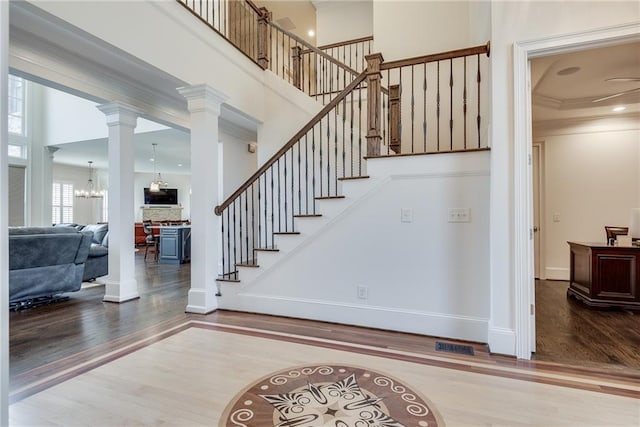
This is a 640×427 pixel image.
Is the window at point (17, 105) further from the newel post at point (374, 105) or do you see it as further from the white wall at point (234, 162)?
the newel post at point (374, 105)

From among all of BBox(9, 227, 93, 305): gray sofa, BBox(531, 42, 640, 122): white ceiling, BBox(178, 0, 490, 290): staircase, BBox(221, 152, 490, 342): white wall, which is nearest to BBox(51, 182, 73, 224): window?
BBox(9, 227, 93, 305): gray sofa

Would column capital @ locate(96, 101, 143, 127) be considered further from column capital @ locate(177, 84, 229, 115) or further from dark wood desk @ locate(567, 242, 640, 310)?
dark wood desk @ locate(567, 242, 640, 310)

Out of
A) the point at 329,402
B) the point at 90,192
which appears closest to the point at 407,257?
the point at 329,402

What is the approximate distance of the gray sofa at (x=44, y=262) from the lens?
381 centimetres

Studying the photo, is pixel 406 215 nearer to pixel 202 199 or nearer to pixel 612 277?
pixel 202 199

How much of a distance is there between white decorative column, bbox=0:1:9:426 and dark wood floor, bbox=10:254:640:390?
1.67 metres

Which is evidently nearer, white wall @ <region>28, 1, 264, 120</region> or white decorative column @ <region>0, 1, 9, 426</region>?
white decorative column @ <region>0, 1, 9, 426</region>

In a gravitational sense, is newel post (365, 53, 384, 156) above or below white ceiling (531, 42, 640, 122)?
below

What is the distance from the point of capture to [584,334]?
116 inches

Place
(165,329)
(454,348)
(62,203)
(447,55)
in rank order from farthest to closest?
(62,203) → (165,329) → (447,55) → (454,348)

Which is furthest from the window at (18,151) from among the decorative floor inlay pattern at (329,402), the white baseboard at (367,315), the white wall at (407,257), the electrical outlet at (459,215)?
the electrical outlet at (459,215)

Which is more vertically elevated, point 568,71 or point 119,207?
point 568,71

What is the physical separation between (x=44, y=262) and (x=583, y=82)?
6.90 metres

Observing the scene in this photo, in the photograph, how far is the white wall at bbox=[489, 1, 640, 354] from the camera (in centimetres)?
246
